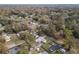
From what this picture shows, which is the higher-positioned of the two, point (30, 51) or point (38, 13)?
point (38, 13)

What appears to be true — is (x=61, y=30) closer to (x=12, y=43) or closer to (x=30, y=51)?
(x=30, y=51)

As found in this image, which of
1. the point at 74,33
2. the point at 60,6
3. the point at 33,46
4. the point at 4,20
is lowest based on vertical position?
the point at 33,46

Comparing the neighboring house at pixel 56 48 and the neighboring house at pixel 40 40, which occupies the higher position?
the neighboring house at pixel 40 40

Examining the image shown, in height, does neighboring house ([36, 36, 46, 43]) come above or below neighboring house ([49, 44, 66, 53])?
above

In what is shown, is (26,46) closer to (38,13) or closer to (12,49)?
(12,49)
